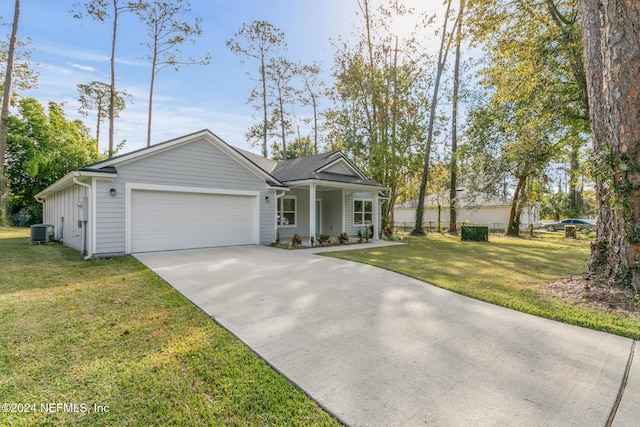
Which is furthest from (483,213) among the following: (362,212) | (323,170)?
(323,170)

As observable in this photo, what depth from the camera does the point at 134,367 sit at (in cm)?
280

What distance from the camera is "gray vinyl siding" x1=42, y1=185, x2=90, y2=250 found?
998 cm

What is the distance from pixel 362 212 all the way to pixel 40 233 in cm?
1458

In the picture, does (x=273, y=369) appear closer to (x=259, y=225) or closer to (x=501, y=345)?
(x=501, y=345)

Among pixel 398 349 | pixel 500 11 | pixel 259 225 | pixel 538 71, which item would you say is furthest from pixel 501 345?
pixel 500 11

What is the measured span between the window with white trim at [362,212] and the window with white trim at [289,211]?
11.3 ft

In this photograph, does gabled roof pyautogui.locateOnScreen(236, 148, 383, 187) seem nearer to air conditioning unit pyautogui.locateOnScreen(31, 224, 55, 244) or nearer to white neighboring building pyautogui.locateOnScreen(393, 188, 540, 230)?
air conditioning unit pyautogui.locateOnScreen(31, 224, 55, 244)

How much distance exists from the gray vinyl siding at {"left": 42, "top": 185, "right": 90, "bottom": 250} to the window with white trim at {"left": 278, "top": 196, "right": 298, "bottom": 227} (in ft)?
24.9

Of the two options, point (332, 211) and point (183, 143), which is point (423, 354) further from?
point (332, 211)

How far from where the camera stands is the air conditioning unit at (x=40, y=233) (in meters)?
12.0

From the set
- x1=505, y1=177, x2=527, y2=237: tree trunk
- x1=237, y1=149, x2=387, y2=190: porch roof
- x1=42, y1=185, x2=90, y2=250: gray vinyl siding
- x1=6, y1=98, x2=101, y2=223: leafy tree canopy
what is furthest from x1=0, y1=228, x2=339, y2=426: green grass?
x1=6, y1=98, x2=101, y2=223: leafy tree canopy

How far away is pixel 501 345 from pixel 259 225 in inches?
382

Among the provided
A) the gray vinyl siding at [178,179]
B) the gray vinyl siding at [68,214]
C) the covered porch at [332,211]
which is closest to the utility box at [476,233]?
the covered porch at [332,211]

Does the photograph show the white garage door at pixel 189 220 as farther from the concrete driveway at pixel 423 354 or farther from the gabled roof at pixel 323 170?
the concrete driveway at pixel 423 354
